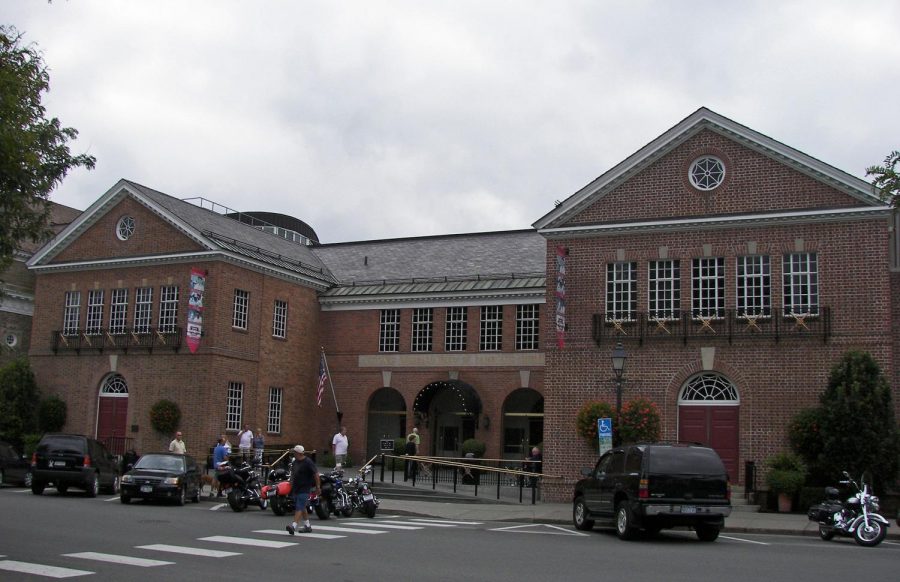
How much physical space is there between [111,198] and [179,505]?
1769 centimetres

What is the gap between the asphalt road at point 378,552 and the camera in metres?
12.3

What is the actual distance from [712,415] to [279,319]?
1886cm

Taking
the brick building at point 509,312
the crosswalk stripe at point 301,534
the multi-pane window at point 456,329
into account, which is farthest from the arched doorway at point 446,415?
the crosswalk stripe at point 301,534

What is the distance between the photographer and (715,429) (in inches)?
1056

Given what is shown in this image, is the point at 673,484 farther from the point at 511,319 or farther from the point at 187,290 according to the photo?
the point at 187,290

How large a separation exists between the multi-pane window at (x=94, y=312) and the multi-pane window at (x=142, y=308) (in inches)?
72.7

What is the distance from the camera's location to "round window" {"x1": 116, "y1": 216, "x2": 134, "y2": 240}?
3788 cm

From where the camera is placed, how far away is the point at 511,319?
36938 mm

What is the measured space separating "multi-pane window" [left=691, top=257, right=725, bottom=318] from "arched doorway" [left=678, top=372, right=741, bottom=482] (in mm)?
1824

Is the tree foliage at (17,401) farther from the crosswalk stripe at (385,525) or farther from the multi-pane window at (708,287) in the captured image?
the multi-pane window at (708,287)

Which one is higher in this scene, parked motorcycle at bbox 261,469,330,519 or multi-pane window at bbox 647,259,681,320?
multi-pane window at bbox 647,259,681,320

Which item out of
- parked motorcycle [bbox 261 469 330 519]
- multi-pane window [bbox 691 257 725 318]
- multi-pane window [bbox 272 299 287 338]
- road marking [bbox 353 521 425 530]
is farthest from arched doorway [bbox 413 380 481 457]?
road marking [bbox 353 521 425 530]

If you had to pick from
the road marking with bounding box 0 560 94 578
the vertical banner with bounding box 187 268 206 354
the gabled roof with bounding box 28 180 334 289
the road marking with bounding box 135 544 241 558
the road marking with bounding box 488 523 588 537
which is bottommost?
the road marking with bounding box 488 523 588 537

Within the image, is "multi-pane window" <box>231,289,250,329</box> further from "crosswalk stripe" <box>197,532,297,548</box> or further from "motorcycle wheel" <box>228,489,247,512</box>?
"crosswalk stripe" <box>197,532,297,548</box>
